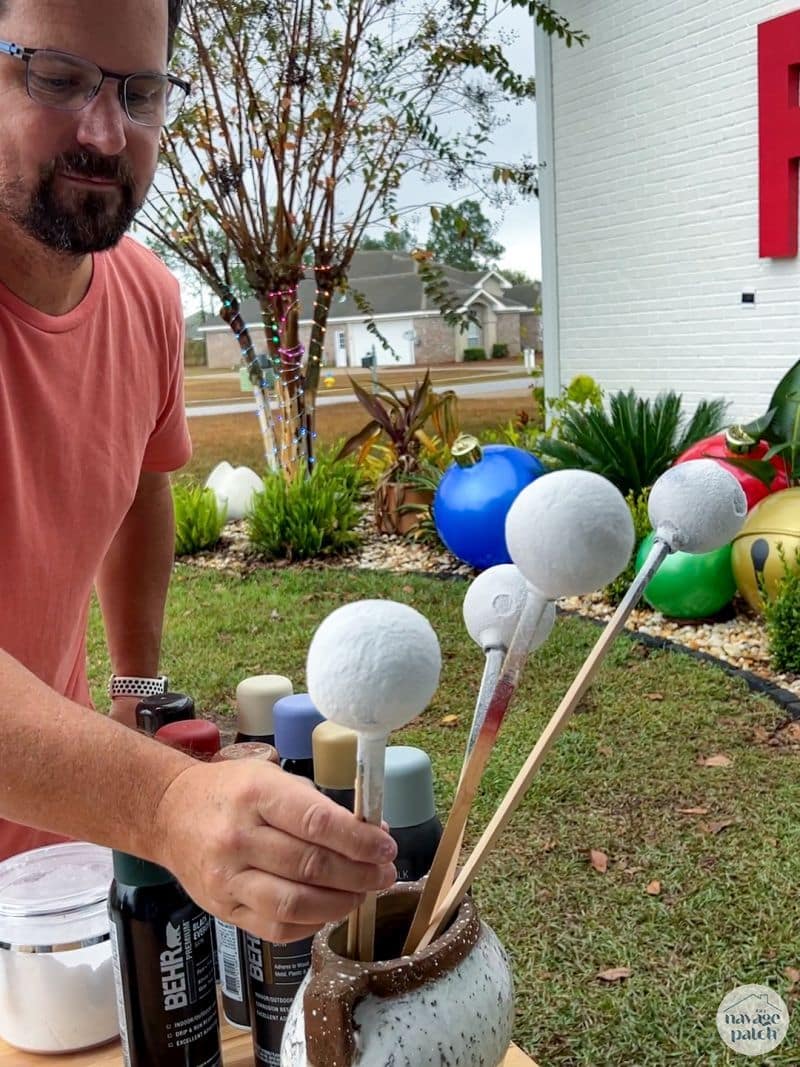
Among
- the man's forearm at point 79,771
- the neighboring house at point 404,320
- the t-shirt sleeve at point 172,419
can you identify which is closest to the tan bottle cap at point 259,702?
the man's forearm at point 79,771

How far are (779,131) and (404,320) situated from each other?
2.93 metres

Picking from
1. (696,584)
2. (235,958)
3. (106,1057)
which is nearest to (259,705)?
(235,958)

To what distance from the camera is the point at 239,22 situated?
5.66 m

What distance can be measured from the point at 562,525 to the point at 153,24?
0.82 meters

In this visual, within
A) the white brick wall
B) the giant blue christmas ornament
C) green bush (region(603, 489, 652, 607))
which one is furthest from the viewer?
the white brick wall

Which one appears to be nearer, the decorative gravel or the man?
the man

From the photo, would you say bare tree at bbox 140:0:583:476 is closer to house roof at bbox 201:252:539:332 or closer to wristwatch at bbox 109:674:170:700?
house roof at bbox 201:252:539:332

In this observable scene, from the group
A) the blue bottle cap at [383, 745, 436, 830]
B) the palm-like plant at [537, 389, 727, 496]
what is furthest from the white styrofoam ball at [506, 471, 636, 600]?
the palm-like plant at [537, 389, 727, 496]

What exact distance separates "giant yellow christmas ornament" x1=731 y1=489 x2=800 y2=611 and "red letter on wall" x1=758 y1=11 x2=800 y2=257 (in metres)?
1.85

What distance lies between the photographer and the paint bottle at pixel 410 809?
759 millimetres

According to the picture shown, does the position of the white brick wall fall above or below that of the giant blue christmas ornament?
above

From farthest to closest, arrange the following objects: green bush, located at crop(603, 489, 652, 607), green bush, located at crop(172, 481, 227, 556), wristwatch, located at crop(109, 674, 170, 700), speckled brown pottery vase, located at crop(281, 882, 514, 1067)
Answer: green bush, located at crop(172, 481, 227, 556) → green bush, located at crop(603, 489, 652, 607) → wristwatch, located at crop(109, 674, 170, 700) → speckled brown pottery vase, located at crop(281, 882, 514, 1067)

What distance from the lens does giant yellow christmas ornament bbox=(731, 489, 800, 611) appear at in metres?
3.52

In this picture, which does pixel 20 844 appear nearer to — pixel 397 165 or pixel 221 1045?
pixel 221 1045
